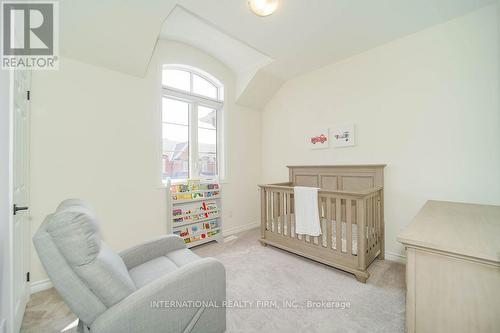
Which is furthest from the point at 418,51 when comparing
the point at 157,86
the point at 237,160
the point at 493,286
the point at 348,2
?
the point at 157,86

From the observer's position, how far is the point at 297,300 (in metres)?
1.70

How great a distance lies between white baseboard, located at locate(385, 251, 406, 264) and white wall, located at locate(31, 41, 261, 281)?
9.26 ft

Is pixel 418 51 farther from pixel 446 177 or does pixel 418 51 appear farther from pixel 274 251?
pixel 274 251

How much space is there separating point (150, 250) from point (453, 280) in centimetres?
181

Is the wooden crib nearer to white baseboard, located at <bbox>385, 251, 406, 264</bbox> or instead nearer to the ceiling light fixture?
white baseboard, located at <bbox>385, 251, 406, 264</bbox>

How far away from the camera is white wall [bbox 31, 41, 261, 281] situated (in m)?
1.92

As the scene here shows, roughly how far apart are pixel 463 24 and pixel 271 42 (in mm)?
1955

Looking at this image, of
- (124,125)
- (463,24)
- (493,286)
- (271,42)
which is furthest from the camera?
(271,42)

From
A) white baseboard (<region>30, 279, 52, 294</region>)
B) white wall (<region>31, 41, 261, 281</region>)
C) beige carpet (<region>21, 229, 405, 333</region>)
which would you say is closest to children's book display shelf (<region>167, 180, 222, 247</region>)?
white wall (<region>31, 41, 261, 281</region>)

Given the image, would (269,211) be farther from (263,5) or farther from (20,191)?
(20,191)

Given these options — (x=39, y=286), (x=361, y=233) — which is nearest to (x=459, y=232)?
(x=361, y=233)

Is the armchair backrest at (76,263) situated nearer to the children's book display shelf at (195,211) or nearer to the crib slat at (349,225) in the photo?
the children's book display shelf at (195,211)

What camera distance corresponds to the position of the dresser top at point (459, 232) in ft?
3.06

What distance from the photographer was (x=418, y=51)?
2.26 m
